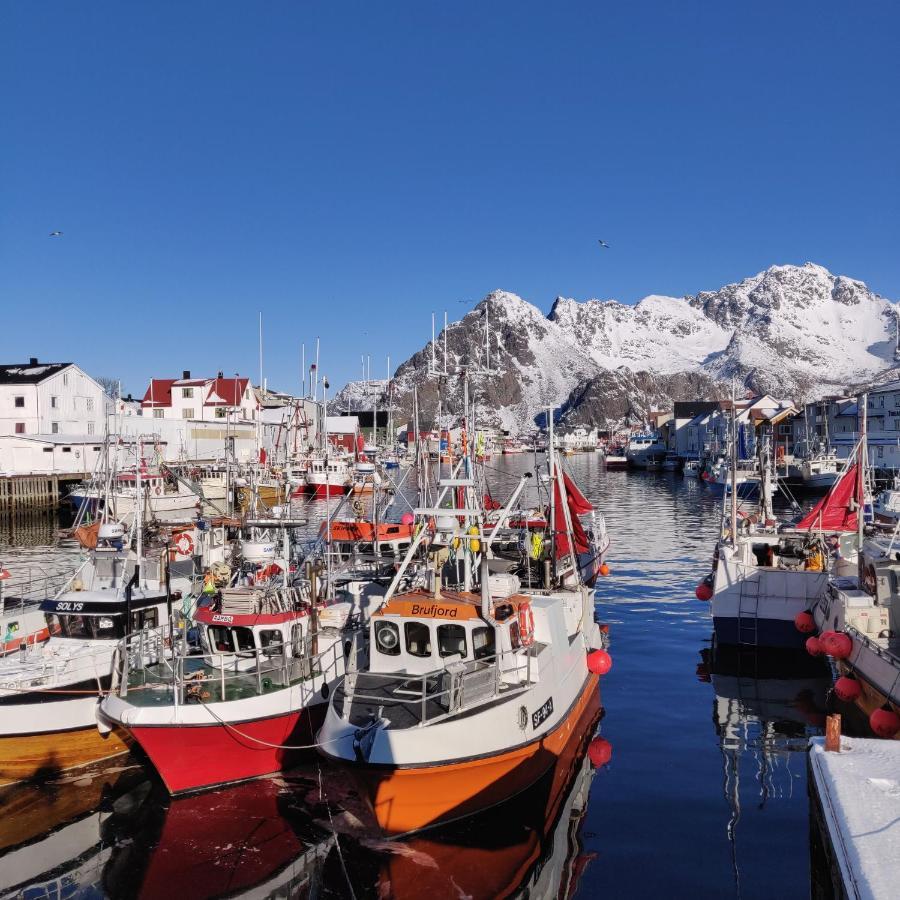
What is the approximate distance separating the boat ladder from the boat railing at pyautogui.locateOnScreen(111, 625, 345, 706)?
16042 mm

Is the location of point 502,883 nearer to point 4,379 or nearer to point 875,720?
point 875,720

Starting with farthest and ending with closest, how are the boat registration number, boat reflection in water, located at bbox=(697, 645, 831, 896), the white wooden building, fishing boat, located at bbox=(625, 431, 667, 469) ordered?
fishing boat, located at bbox=(625, 431, 667, 469) < the white wooden building < the boat registration number < boat reflection in water, located at bbox=(697, 645, 831, 896)

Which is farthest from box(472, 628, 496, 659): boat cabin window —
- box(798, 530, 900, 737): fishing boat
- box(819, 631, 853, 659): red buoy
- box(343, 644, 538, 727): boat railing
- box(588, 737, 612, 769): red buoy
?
box(819, 631, 853, 659): red buoy

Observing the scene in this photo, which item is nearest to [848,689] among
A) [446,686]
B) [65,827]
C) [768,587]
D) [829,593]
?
[829,593]

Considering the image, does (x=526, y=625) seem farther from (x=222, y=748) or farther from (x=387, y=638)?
(x=222, y=748)

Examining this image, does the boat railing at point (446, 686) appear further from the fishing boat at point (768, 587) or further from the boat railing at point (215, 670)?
the fishing boat at point (768, 587)

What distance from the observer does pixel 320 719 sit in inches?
Answer: 798

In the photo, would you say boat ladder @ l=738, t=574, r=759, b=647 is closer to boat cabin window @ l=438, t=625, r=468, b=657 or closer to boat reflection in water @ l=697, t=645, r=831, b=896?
boat reflection in water @ l=697, t=645, r=831, b=896

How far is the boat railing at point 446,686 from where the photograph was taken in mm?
16797

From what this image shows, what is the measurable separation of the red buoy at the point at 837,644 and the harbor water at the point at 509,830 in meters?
2.19

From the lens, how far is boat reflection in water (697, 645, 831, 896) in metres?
17.1

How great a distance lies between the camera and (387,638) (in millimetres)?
18984

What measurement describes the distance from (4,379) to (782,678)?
96086 mm

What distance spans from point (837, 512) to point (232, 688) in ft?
80.7
